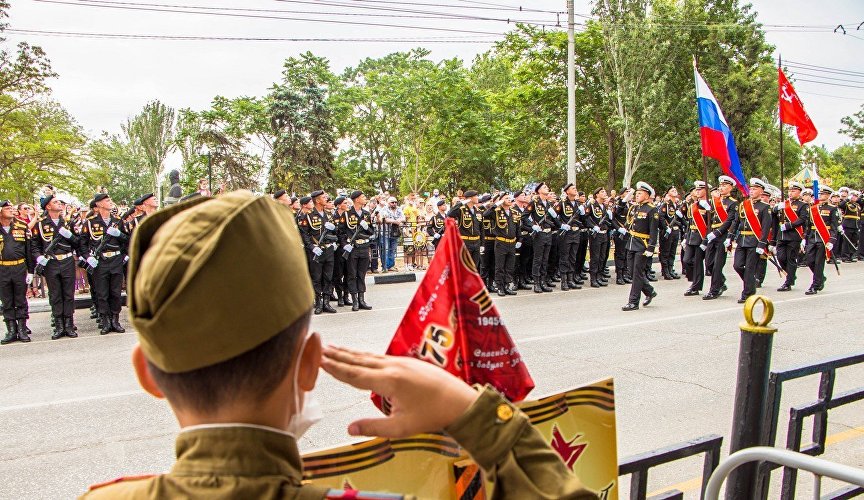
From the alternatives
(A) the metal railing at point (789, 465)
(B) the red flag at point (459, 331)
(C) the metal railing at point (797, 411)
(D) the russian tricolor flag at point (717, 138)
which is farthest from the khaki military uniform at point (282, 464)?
(D) the russian tricolor flag at point (717, 138)

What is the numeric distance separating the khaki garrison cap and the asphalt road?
3.83 meters

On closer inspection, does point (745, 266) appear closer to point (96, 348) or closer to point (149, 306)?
point (96, 348)

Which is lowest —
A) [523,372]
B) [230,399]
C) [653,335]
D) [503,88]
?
[653,335]

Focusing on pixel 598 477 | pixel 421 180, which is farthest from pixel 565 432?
pixel 421 180

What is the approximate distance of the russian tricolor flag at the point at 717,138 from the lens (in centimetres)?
1231

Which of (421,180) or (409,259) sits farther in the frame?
(421,180)

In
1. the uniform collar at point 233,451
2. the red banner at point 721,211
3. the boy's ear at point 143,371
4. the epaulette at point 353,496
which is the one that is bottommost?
the epaulette at point 353,496

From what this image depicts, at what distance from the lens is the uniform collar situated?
3.28 ft

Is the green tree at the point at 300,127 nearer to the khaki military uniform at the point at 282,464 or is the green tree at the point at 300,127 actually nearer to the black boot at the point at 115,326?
the black boot at the point at 115,326

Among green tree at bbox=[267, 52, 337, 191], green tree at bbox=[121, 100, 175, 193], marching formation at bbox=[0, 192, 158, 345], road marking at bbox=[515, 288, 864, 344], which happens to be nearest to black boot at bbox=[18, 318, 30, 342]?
marching formation at bbox=[0, 192, 158, 345]

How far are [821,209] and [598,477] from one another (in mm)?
16156

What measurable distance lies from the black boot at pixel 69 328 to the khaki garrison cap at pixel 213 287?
10184mm

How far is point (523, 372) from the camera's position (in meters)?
1.76

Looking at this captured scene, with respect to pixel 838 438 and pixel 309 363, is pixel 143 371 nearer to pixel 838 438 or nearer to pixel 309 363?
pixel 309 363
